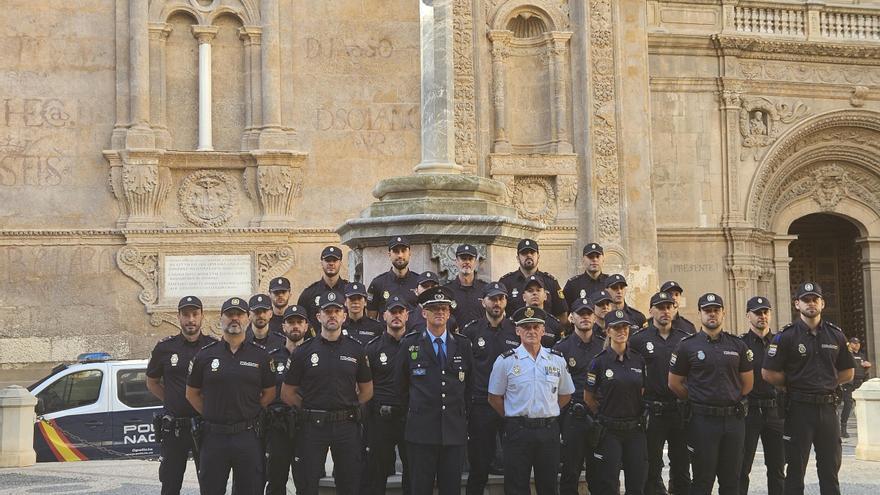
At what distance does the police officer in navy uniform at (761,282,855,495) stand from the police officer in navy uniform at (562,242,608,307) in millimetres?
2027

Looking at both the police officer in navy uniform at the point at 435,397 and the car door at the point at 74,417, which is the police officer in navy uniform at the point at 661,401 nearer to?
the police officer in navy uniform at the point at 435,397

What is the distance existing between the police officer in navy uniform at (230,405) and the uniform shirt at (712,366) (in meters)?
3.27

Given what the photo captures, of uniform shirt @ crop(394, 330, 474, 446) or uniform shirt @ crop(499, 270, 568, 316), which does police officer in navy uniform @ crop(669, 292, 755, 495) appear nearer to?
uniform shirt @ crop(499, 270, 568, 316)

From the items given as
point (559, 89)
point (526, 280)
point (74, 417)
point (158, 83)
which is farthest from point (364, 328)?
point (559, 89)

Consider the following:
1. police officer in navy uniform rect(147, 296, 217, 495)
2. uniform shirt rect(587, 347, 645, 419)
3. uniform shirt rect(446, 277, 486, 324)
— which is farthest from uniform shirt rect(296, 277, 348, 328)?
uniform shirt rect(587, 347, 645, 419)

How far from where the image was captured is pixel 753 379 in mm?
9789

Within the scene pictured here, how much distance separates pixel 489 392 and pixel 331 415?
1205mm

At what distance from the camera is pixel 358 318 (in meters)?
10.1

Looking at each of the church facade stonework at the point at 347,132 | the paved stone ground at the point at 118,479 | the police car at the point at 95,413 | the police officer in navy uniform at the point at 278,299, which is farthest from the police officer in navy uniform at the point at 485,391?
the church facade stonework at the point at 347,132

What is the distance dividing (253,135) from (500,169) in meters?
4.41

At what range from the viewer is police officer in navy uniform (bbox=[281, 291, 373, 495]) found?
8.85 meters

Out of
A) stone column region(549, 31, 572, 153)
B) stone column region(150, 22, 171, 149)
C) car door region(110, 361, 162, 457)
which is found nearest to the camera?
car door region(110, 361, 162, 457)

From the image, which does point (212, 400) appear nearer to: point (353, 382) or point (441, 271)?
point (353, 382)

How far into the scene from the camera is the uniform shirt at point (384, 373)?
30.6ft
